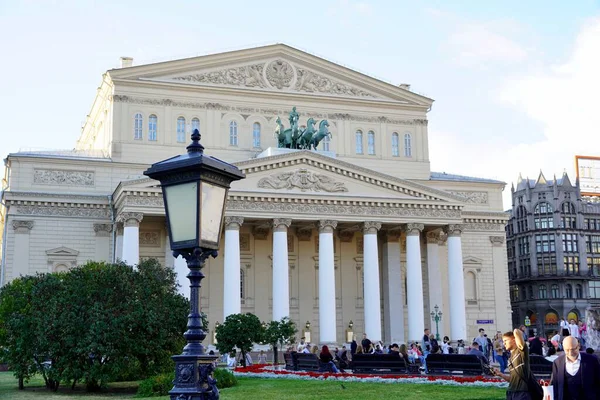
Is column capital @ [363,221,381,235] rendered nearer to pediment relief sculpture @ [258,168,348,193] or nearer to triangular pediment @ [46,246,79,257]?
pediment relief sculpture @ [258,168,348,193]

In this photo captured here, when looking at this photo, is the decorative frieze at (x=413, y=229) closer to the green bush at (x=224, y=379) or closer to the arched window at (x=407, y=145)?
the arched window at (x=407, y=145)

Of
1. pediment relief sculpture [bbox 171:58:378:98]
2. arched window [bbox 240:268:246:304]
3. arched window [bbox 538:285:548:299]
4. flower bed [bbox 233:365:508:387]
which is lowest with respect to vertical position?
flower bed [bbox 233:365:508:387]

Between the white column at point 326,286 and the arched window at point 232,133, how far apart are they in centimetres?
978

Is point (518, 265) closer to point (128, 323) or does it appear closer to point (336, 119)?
point (336, 119)

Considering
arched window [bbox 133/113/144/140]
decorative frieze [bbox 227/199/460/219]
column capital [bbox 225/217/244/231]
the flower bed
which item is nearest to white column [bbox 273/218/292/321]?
decorative frieze [bbox 227/199/460/219]

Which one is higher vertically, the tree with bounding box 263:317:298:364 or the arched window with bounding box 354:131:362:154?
the arched window with bounding box 354:131:362:154

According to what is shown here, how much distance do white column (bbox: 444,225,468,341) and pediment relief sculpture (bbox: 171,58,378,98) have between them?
12.8 meters

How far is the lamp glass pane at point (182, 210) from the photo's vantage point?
9.39m

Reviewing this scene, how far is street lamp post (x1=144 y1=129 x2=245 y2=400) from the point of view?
30.5 ft

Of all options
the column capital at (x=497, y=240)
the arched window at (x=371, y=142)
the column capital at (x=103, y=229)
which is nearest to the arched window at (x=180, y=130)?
the column capital at (x=103, y=229)

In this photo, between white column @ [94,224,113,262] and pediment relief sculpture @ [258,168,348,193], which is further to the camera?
white column @ [94,224,113,262]

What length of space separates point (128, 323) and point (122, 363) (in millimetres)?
1264

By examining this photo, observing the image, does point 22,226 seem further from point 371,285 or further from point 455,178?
point 455,178

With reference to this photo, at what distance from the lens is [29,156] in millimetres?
47438
